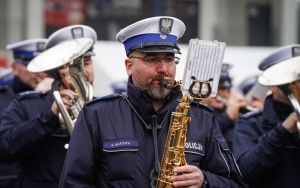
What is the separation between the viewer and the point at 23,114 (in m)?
6.62

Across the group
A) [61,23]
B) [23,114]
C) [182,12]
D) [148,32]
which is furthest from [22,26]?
[148,32]

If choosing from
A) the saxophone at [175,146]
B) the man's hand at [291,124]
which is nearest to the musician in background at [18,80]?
the man's hand at [291,124]

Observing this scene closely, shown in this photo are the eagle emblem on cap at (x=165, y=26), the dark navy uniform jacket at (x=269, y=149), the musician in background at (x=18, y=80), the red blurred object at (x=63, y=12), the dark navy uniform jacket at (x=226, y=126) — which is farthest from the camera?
the red blurred object at (x=63, y=12)

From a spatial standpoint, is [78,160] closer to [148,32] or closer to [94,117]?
[94,117]

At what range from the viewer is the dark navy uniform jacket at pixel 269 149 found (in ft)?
20.3

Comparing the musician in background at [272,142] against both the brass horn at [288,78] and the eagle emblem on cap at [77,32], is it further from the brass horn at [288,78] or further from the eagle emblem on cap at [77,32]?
the eagle emblem on cap at [77,32]

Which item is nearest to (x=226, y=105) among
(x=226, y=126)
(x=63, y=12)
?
(x=226, y=126)

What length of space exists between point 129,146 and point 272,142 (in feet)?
5.54

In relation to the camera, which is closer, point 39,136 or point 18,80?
point 39,136

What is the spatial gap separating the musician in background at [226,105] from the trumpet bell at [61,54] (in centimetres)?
220

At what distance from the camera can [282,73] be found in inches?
243

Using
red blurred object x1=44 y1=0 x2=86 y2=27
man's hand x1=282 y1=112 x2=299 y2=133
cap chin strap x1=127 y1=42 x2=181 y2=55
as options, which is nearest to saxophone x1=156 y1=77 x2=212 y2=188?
cap chin strap x1=127 y1=42 x2=181 y2=55

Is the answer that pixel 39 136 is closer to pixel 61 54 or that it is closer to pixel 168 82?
pixel 61 54

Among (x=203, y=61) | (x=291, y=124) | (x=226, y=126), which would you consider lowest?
(x=226, y=126)
